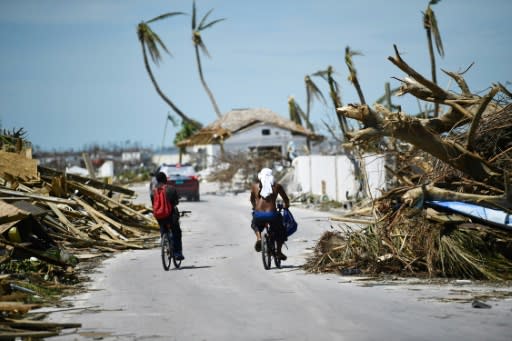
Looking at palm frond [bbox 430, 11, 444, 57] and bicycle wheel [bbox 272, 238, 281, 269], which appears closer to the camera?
bicycle wheel [bbox 272, 238, 281, 269]

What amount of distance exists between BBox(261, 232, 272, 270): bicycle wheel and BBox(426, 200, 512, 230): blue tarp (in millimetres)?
2726

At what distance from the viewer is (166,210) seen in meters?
15.8

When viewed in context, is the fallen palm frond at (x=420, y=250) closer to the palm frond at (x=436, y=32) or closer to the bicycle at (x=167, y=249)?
the bicycle at (x=167, y=249)

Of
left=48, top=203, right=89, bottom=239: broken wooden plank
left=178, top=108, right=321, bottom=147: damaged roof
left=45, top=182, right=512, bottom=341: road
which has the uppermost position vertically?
left=178, top=108, right=321, bottom=147: damaged roof

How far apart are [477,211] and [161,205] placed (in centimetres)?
539

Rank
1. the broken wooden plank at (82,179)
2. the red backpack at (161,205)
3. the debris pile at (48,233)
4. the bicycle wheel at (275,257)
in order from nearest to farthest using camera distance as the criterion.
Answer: the debris pile at (48,233)
the bicycle wheel at (275,257)
the red backpack at (161,205)
the broken wooden plank at (82,179)

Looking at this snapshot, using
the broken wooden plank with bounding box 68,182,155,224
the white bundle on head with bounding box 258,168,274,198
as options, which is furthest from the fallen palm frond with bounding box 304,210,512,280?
the broken wooden plank with bounding box 68,182,155,224

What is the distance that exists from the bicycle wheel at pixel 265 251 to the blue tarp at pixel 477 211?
273 cm

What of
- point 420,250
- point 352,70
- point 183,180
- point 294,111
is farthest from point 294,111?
point 420,250

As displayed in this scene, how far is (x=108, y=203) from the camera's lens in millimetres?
23953

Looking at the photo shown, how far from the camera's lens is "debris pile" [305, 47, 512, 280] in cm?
1364

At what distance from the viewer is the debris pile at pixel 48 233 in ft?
35.5

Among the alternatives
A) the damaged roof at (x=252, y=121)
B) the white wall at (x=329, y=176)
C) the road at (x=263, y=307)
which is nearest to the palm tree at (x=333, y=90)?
the white wall at (x=329, y=176)

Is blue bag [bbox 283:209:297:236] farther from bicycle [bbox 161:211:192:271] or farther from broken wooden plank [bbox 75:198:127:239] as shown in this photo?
broken wooden plank [bbox 75:198:127:239]
